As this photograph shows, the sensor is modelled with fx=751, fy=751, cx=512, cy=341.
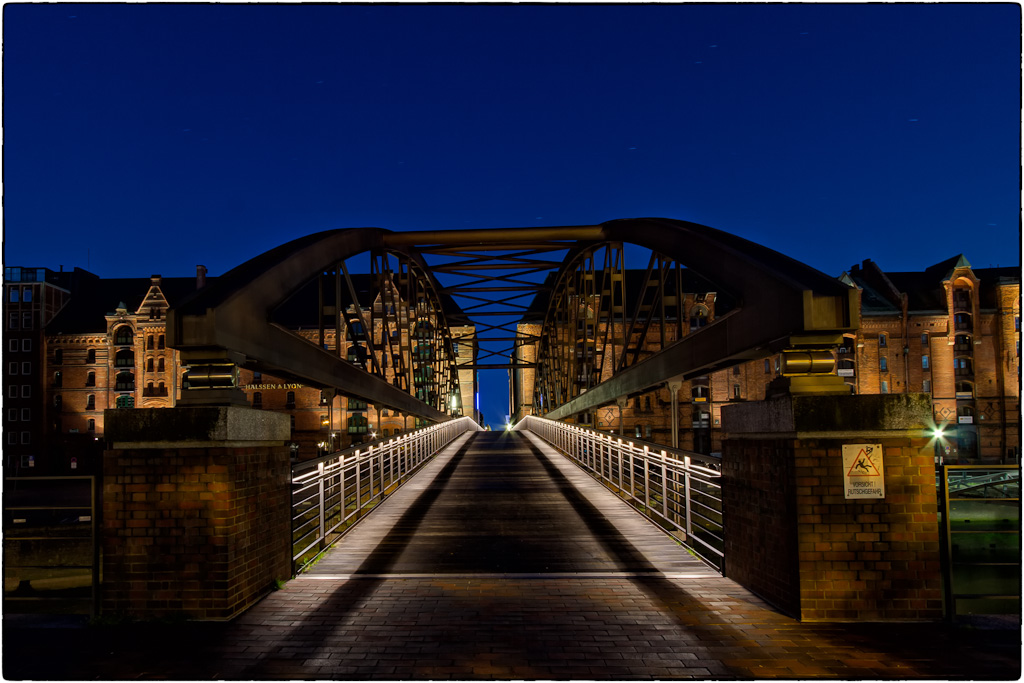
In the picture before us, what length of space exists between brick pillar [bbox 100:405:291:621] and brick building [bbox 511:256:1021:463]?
46.5m

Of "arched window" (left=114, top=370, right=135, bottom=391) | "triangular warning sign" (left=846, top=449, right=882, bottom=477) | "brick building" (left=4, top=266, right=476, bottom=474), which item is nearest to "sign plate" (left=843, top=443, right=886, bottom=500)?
"triangular warning sign" (left=846, top=449, right=882, bottom=477)

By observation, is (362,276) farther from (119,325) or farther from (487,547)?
(487,547)

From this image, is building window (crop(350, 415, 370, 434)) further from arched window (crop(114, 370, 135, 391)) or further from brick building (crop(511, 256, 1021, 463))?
arched window (crop(114, 370, 135, 391))

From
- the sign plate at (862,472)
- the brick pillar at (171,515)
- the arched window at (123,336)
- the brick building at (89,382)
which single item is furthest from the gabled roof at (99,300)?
the sign plate at (862,472)

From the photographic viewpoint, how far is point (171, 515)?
232 inches

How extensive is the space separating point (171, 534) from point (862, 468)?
212 inches

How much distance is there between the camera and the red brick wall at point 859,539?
18.5 ft

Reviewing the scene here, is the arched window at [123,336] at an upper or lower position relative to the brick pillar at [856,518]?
upper

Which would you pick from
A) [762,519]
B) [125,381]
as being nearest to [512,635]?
[762,519]

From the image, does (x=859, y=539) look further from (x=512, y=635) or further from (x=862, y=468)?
(x=512, y=635)

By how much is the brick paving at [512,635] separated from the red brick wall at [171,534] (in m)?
0.23

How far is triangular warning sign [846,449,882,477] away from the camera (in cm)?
574

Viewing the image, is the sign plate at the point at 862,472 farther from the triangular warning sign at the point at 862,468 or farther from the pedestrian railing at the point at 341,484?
the pedestrian railing at the point at 341,484

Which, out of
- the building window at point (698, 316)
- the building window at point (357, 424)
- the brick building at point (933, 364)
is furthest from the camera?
the building window at point (357, 424)
